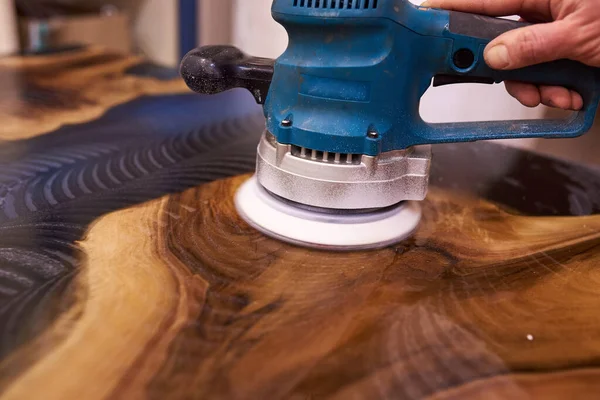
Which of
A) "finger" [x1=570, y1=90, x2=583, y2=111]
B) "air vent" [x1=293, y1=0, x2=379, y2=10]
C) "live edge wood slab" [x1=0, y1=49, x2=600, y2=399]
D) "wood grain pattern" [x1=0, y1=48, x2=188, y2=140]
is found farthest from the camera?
"wood grain pattern" [x1=0, y1=48, x2=188, y2=140]

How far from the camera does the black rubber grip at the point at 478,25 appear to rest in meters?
0.50

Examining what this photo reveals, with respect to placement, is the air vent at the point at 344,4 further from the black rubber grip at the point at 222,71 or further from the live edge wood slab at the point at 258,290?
the live edge wood slab at the point at 258,290

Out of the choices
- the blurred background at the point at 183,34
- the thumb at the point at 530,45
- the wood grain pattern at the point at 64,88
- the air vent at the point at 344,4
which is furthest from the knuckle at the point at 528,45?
the wood grain pattern at the point at 64,88

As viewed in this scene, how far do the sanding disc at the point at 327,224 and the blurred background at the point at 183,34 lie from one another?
0.42 m

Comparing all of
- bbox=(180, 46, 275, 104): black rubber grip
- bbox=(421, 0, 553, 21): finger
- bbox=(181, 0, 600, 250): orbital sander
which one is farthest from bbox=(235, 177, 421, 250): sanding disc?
bbox=(421, 0, 553, 21): finger

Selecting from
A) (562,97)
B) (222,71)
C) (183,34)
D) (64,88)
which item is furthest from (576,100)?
(183,34)

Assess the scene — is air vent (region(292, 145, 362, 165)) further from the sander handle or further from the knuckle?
the knuckle

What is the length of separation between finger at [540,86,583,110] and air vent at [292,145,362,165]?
243 millimetres

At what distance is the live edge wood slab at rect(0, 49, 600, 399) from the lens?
345 millimetres

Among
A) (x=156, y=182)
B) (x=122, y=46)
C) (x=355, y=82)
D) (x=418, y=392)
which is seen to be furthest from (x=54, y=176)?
(x=122, y=46)

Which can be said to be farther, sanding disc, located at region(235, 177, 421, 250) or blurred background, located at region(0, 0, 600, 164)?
blurred background, located at region(0, 0, 600, 164)

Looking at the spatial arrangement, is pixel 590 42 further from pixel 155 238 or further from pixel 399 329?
pixel 155 238

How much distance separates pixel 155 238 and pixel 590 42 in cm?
46

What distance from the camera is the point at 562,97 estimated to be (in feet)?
1.87
